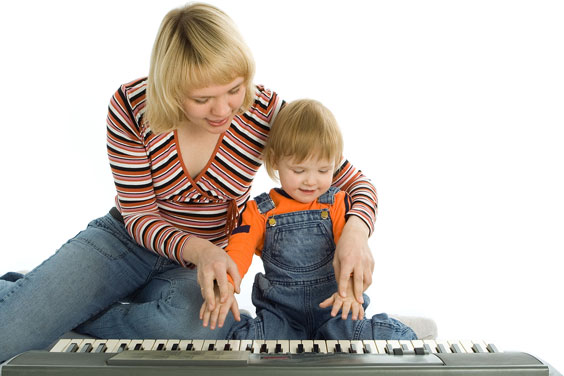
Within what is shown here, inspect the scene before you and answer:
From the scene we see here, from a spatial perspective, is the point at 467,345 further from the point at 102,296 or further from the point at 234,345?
the point at 102,296

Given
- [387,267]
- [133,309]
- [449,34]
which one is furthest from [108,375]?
[449,34]

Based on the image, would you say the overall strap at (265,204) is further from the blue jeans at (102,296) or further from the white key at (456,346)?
the white key at (456,346)

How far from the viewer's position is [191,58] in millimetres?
1854

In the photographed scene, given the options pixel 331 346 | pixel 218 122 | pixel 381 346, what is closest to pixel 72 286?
pixel 218 122

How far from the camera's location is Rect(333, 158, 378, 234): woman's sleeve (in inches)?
81.4

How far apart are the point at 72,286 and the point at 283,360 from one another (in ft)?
2.97

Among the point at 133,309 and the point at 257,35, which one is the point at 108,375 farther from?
the point at 257,35

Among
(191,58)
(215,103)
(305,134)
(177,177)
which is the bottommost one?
(177,177)

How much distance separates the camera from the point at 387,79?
12.6 ft

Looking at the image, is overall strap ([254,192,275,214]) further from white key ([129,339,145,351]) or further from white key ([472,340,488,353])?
white key ([472,340,488,353])

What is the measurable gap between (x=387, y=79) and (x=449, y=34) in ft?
1.38

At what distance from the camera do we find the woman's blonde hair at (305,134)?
78.0 inches

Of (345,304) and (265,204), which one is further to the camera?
(265,204)

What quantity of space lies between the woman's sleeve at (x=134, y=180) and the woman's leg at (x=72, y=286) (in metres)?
0.11
